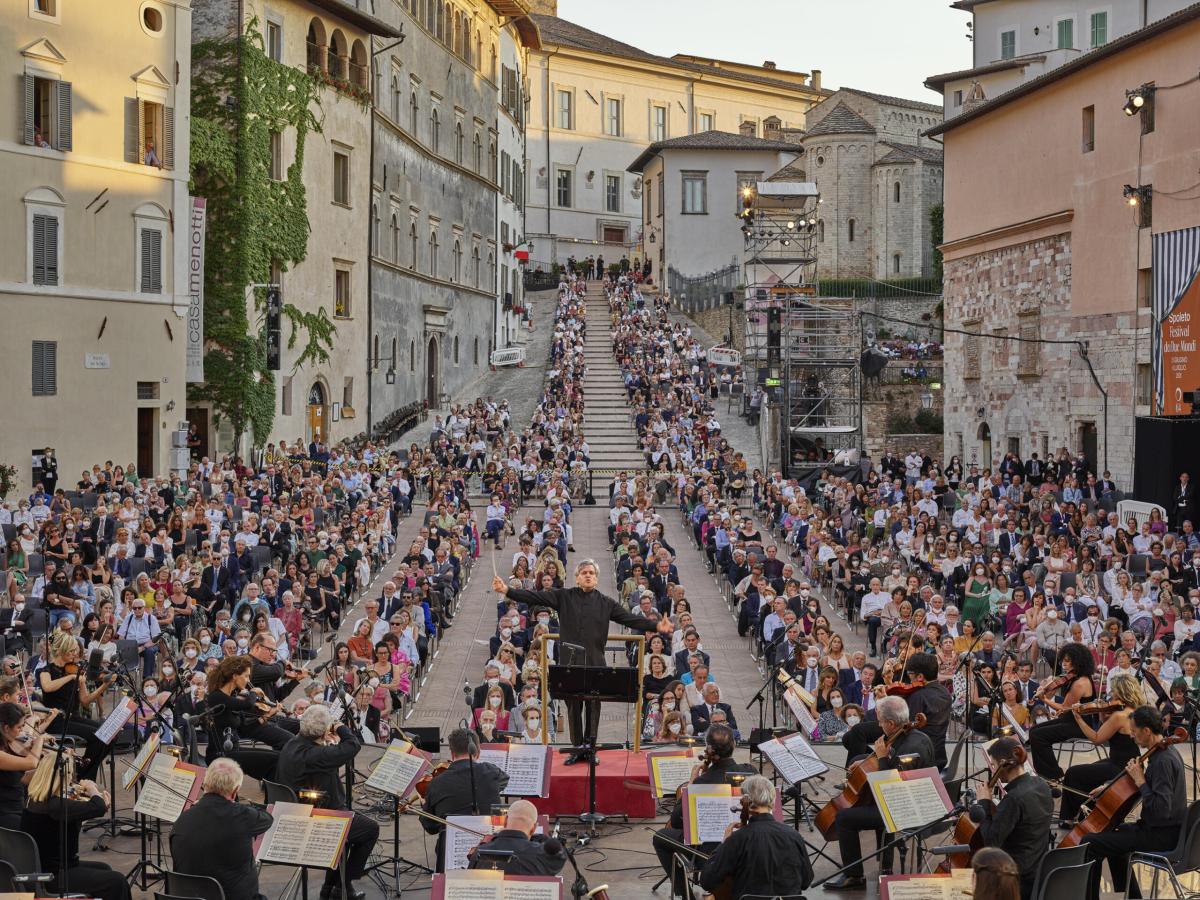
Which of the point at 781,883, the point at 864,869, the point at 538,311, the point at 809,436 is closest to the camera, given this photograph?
the point at 781,883

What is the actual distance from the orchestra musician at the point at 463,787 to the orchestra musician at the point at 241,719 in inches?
A: 71.0

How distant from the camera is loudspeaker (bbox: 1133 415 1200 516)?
27.9 meters

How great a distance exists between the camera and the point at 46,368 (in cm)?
3069

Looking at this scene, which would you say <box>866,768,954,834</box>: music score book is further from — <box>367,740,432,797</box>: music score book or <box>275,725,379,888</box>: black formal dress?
<box>275,725,379,888</box>: black formal dress

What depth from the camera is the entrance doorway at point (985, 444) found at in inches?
1556

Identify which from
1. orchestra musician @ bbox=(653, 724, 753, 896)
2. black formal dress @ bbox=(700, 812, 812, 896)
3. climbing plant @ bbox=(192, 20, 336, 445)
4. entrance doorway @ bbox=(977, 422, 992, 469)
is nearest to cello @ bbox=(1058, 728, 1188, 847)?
black formal dress @ bbox=(700, 812, 812, 896)

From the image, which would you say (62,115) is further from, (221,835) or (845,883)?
(845,883)

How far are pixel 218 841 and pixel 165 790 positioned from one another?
1198mm

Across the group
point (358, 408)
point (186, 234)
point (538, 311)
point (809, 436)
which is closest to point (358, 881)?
point (186, 234)

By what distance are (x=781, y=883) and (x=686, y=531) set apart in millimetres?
21968

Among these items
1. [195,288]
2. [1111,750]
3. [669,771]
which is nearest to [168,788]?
[669,771]

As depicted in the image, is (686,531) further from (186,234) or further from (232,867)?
(232,867)

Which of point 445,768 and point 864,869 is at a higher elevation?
point 445,768

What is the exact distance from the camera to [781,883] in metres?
8.89
